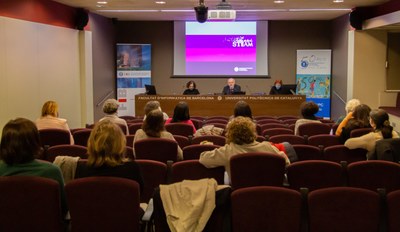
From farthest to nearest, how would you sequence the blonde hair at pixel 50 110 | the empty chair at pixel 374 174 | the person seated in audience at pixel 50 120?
the blonde hair at pixel 50 110 < the person seated in audience at pixel 50 120 < the empty chair at pixel 374 174

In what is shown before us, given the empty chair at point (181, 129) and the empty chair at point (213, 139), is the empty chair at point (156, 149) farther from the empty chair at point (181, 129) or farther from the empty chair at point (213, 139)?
the empty chair at point (181, 129)

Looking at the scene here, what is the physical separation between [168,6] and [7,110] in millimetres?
4912

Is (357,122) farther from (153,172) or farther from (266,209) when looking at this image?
(266,209)

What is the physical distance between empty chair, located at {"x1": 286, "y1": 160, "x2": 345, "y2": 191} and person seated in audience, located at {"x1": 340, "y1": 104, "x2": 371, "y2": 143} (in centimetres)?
190

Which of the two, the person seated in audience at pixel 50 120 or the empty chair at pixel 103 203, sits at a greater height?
the person seated in audience at pixel 50 120

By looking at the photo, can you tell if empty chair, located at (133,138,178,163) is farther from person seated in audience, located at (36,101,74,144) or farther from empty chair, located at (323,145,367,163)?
person seated in audience, located at (36,101,74,144)

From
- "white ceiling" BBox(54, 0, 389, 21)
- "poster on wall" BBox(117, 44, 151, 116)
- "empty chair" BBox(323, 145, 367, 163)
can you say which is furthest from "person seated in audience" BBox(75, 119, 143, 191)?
"poster on wall" BBox(117, 44, 151, 116)

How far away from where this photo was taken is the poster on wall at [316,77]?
588 inches

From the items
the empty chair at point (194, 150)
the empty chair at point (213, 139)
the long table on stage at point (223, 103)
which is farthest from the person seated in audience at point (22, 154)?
the long table on stage at point (223, 103)

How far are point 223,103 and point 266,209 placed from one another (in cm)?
903

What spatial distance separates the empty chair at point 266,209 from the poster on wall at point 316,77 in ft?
40.1

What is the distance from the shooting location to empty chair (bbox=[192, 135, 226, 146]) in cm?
562

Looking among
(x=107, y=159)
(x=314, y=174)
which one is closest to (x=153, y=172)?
(x=107, y=159)

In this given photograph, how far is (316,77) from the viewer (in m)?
15.0
